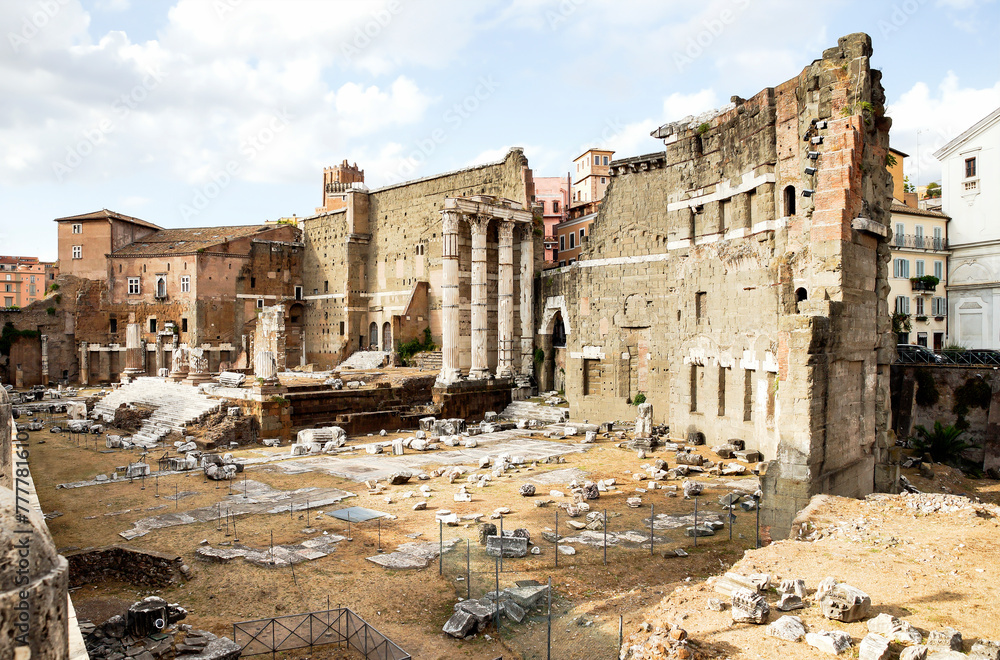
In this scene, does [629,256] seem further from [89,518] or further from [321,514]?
[89,518]

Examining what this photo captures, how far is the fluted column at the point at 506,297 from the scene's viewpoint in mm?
31047

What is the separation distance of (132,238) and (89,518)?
140 ft

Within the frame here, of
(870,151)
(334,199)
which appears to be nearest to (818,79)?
(870,151)

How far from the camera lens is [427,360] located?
121 feet

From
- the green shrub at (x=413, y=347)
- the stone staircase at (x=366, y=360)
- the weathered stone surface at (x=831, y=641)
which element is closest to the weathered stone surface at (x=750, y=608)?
the weathered stone surface at (x=831, y=641)

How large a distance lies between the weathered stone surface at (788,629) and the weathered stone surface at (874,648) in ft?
1.91

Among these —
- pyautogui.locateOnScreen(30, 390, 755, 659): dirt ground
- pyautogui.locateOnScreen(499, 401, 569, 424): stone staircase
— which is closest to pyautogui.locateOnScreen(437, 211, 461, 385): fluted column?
pyautogui.locateOnScreen(499, 401, 569, 424): stone staircase

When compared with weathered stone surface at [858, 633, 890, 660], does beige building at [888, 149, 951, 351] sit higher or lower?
higher

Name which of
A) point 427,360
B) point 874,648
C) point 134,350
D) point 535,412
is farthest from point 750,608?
point 134,350

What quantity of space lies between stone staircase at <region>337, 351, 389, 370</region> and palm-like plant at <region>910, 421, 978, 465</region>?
92.2ft

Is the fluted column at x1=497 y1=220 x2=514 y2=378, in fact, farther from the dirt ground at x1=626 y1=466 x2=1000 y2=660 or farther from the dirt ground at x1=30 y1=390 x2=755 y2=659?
the dirt ground at x1=626 y1=466 x2=1000 y2=660

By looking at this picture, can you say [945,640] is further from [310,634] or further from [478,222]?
[478,222]

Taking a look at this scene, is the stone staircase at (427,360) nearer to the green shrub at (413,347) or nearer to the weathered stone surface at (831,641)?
the green shrub at (413,347)

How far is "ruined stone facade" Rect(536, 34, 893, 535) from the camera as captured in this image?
12836mm
